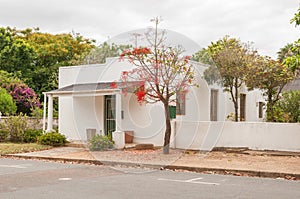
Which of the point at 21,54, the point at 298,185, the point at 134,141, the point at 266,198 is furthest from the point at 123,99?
the point at 21,54

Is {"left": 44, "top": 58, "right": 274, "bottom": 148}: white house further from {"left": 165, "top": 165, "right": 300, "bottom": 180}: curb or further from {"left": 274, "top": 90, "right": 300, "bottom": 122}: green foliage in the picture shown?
{"left": 165, "top": 165, "right": 300, "bottom": 180}: curb

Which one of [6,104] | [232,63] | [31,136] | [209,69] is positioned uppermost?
[232,63]

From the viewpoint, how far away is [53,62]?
108ft

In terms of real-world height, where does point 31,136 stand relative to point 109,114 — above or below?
below

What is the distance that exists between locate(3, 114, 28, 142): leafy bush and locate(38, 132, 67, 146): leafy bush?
64.0 inches

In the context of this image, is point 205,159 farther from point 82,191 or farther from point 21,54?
point 21,54

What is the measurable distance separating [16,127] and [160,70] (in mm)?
8484

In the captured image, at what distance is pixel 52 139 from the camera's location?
1822 centimetres

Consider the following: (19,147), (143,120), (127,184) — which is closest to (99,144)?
(143,120)

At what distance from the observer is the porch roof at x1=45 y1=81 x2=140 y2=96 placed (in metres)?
17.0

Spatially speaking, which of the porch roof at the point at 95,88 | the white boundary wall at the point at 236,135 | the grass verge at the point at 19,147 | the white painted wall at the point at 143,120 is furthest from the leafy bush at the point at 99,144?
the white boundary wall at the point at 236,135

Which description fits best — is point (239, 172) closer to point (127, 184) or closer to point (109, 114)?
point (127, 184)

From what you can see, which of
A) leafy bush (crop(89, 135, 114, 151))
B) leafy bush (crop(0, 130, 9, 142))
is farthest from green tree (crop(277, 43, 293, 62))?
leafy bush (crop(0, 130, 9, 142))

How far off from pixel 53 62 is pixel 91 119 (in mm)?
14506
